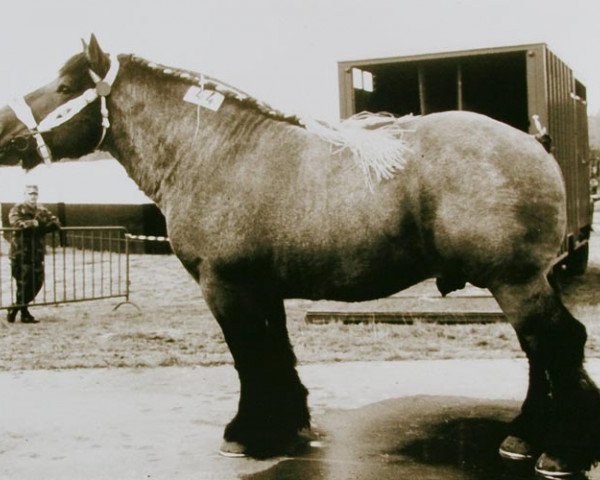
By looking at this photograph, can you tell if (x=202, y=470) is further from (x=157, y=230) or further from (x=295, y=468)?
(x=157, y=230)

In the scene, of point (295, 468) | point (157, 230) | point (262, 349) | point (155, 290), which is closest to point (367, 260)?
point (262, 349)

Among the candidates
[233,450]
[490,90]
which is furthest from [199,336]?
[490,90]

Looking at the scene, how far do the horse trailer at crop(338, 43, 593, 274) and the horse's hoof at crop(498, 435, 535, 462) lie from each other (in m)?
6.57

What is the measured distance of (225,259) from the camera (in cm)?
419

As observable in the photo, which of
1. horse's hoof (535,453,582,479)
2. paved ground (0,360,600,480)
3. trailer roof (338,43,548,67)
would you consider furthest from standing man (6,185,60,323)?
horse's hoof (535,453,582,479)

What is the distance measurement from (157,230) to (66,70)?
14.6 metres

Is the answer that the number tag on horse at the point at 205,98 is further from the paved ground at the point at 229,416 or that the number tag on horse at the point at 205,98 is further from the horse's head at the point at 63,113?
the paved ground at the point at 229,416

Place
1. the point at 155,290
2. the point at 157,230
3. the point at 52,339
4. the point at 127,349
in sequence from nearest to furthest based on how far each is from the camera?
the point at 127,349, the point at 52,339, the point at 155,290, the point at 157,230

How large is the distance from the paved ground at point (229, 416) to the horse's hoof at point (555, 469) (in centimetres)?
7

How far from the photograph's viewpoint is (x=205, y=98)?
4523 mm

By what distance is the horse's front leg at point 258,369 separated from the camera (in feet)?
14.0

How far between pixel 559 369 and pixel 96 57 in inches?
111

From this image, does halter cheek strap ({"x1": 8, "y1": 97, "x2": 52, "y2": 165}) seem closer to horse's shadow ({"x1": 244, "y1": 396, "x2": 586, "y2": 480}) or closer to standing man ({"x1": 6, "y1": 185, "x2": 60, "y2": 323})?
horse's shadow ({"x1": 244, "y1": 396, "x2": 586, "y2": 480})

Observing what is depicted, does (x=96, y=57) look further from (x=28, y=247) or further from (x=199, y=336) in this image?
(x=28, y=247)
